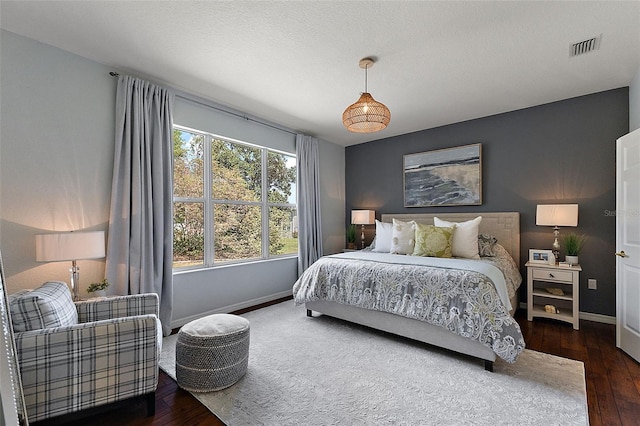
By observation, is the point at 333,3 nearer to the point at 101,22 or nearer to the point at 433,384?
the point at 101,22

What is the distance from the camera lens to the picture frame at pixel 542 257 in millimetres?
3348

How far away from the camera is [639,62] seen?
2.70 metres

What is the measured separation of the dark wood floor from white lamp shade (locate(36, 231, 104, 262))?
1050 millimetres

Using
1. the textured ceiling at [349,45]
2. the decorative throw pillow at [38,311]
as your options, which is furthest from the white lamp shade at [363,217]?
the decorative throw pillow at [38,311]

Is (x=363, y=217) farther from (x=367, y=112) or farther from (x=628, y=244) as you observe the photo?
(x=628, y=244)

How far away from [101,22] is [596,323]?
5574 millimetres

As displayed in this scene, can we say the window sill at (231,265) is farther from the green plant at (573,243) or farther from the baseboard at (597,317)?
the baseboard at (597,317)

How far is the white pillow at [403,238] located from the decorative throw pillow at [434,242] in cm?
15

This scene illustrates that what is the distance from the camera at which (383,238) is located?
4.24 m

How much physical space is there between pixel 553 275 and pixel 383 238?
6.51 ft

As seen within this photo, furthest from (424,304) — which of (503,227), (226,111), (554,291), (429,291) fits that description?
(226,111)

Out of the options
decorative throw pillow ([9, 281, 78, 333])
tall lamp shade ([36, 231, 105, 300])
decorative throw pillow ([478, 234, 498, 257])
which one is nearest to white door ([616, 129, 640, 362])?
decorative throw pillow ([478, 234, 498, 257])

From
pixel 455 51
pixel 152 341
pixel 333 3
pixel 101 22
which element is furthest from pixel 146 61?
pixel 455 51

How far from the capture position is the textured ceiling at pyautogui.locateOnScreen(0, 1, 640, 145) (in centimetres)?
202
